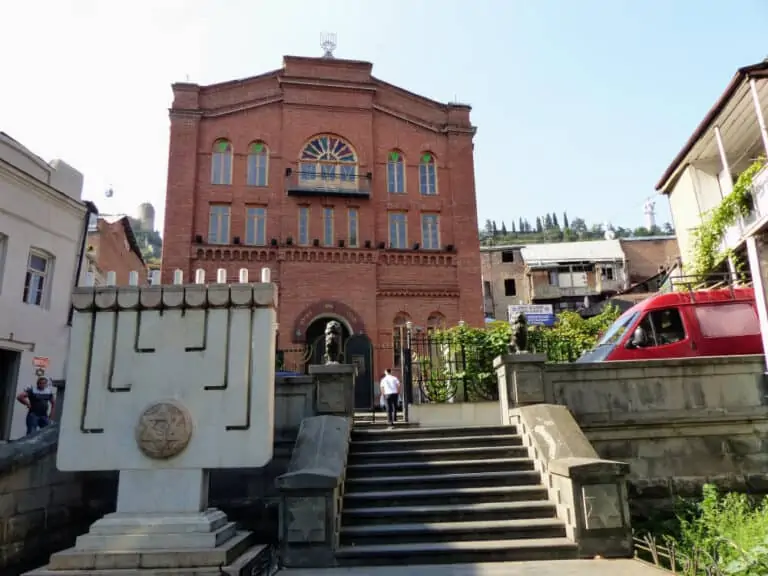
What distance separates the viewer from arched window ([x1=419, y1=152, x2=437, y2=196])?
2592 centimetres

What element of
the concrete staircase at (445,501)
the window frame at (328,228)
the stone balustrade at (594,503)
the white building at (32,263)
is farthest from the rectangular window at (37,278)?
the stone balustrade at (594,503)

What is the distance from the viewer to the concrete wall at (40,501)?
7445 mm

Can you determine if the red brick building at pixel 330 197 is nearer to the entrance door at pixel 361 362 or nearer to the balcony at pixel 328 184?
the balcony at pixel 328 184

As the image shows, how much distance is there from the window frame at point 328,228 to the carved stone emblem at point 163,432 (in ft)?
61.0

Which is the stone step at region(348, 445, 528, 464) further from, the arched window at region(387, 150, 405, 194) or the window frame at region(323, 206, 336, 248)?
the arched window at region(387, 150, 405, 194)

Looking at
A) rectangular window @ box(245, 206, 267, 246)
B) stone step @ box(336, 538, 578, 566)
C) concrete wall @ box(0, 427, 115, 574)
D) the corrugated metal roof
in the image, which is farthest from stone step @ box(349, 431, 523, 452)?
the corrugated metal roof

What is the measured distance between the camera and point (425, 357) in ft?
53.8

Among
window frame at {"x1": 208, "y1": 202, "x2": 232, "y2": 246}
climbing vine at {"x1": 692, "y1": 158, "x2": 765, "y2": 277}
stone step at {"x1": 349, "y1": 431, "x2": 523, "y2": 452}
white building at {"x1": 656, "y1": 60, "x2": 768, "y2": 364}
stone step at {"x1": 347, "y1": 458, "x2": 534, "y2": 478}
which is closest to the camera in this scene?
stone step at {"x1": 347, "y1": 458, "x2": 534, "y2": 478}

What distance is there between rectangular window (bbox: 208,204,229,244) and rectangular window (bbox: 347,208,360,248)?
549 centimetres

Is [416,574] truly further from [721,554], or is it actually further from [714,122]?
[714,122]

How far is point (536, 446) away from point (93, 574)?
6.01 meters

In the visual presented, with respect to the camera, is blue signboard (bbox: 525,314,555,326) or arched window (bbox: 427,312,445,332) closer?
blue signboard (bbox: 525,314,555,326)

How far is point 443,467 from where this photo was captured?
8.44 metres

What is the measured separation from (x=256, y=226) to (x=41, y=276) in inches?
376
